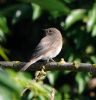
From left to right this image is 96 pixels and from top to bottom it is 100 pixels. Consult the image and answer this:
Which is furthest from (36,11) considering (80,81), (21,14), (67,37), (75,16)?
(80,81)

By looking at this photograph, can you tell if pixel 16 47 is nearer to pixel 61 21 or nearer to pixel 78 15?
pixel 61 21

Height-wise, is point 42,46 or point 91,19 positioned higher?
point 91,19

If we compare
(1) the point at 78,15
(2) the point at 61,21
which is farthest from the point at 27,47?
(1) the point at 78,15

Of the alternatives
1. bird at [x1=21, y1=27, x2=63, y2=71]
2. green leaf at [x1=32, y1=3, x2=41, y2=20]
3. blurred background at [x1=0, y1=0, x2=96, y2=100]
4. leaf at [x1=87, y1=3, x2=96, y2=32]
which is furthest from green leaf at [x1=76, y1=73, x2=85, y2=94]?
bird at [x1=21, y1=27, x2=63, y2=71]

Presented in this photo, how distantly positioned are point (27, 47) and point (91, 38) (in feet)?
3.53

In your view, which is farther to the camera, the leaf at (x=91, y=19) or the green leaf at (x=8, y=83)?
the leaf at (x=91, y=19)

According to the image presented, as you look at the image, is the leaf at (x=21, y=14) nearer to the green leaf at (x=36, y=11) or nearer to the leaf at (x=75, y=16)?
the green leaf at (x=36, y=11)

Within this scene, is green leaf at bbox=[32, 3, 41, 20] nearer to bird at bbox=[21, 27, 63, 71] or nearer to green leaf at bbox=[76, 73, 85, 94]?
green leaf at bbox=[76, 73, 85, 94]

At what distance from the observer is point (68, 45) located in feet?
18.8

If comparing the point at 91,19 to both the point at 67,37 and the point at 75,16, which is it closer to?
the point at 75,16

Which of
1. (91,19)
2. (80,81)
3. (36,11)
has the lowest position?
(80,81)

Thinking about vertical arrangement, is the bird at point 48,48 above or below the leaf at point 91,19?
below

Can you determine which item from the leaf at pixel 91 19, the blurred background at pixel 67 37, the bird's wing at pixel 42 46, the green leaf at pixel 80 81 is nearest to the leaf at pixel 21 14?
the blurred background at pixel 67 37

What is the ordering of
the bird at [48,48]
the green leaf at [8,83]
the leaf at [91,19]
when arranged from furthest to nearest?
the leaf at [91,19]
the bird at [48,48]
the green leaf at [8,83]
